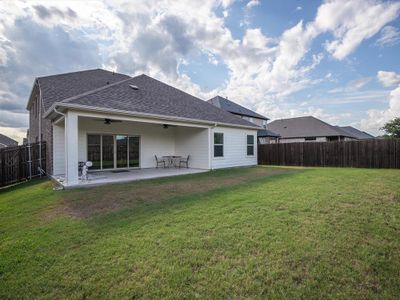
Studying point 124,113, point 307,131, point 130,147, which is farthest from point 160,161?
point 307,131

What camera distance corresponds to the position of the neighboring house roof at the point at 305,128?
98.4ft

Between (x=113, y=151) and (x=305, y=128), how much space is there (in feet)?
94.9

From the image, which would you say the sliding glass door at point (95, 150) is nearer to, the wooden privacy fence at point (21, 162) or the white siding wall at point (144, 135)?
the white siding wall at point (144, 135)

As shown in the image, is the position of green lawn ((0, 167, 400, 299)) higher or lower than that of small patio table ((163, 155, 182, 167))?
lower

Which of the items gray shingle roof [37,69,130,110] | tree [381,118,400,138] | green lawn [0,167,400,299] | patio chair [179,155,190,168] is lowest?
green lawn [0,167,400,299]

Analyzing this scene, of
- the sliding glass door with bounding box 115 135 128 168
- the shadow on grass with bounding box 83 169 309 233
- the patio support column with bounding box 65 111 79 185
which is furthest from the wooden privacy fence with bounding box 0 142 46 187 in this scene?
the shadow on grass with bounding box 83 169 309 233

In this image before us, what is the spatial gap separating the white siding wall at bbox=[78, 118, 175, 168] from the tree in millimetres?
25507

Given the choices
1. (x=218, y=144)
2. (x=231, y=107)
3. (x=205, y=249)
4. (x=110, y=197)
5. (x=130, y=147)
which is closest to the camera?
(x=205, y=249)

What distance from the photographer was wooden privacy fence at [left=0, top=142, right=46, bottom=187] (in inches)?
366

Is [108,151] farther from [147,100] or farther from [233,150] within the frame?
[233,150]

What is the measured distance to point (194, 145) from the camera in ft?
44.1

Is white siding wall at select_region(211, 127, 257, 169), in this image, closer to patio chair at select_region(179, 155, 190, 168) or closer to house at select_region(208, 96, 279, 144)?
patio chair at select_region(179, 155, 190, 168)

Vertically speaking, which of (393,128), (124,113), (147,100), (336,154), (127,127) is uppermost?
(147,100)

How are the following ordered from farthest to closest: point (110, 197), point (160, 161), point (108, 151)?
point (160, 161) → point (108, 151) → point (110, 197)
